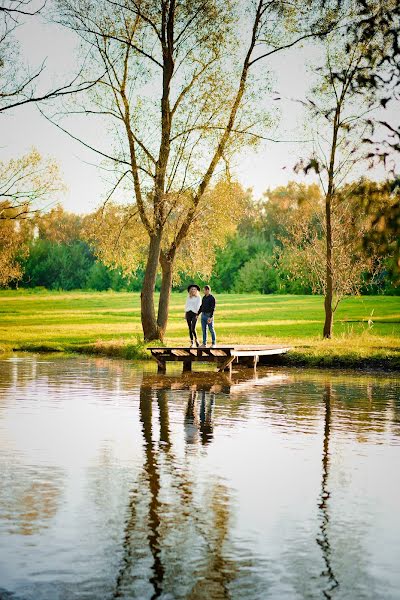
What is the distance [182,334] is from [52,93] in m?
35.2

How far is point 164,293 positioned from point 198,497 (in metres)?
24.0

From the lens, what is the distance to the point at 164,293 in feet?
114

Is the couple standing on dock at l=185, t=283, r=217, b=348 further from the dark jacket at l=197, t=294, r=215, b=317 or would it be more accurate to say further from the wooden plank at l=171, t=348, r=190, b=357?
the wooden plank at l=171, t=348, r=190, b=357

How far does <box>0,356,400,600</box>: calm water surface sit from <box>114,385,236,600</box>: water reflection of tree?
0.06ft

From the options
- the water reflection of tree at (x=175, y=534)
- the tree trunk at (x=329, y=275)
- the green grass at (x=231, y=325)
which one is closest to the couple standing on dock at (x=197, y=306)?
the green grass at (x=231, y=325)

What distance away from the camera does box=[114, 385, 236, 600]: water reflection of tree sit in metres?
7.88

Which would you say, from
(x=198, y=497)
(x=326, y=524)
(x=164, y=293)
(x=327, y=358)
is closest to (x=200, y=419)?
(x=198, y=497)

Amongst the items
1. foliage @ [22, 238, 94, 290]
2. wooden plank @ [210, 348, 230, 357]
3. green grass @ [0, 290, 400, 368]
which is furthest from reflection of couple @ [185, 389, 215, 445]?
foliage @ [22, 238, 94, 290]

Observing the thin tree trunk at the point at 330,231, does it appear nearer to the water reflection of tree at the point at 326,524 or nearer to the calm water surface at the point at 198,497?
the calm water surface at the point at 198,497

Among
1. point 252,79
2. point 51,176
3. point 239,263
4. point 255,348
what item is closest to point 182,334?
point 51,176

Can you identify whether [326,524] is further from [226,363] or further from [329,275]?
[329,275]

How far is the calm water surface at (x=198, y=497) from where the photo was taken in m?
8.03

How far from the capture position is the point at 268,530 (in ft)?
31.4

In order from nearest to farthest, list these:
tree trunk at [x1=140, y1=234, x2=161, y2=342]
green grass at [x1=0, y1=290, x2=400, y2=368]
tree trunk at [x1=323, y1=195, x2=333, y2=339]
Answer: green grass at [x1=0, y1=290, x2=400, y2=368] → tree trunk at [x1=140, y1=234, x2=161, y2=342] → tree trunk at [x1=323, y1=195, x2=333, y2=339]
